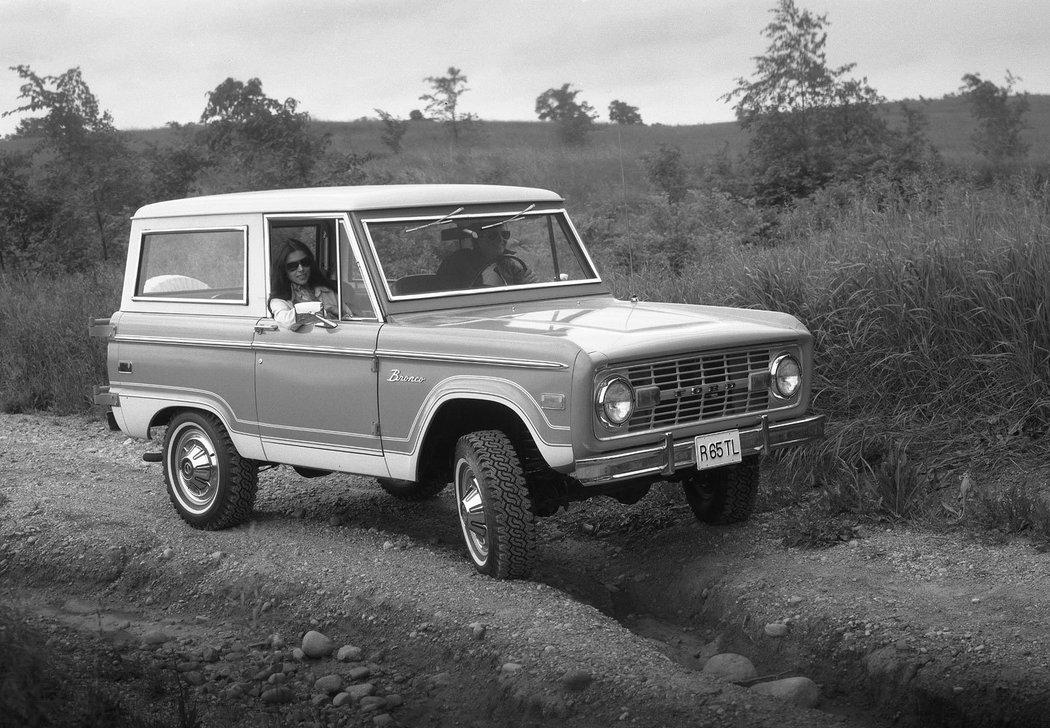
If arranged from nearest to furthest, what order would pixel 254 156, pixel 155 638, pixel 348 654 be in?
pixel 348 654 → pixel 155 638 → pixel 254 156

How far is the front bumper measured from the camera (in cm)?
468

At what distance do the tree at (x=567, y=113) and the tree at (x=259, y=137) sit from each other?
23.3 meters

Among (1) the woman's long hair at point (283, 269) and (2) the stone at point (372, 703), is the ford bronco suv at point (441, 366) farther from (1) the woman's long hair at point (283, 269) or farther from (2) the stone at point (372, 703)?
(2) the stone at point (372, 703)

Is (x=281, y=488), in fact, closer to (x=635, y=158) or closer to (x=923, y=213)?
(x=923, y=213)

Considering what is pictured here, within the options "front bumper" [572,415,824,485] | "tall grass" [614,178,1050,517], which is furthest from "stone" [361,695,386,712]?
"tall grass" [614,178,1050,517]

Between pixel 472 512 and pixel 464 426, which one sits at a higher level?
pixel 464 426

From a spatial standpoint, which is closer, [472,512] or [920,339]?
[472,512]

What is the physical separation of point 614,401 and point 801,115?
1781 cm

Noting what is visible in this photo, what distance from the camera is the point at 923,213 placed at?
8219 millimetres

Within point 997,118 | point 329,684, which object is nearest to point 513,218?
point 329,684

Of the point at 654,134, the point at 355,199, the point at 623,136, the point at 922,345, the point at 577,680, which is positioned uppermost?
A: the point at 654,134

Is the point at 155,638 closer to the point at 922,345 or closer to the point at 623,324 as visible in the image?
the point at 623,324

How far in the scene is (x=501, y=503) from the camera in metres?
5.00

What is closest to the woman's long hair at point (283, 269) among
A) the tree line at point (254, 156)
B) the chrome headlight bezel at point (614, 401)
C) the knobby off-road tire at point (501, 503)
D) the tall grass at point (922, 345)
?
the knobby off-road tire at point (501, 503)
